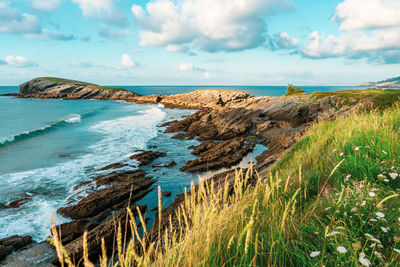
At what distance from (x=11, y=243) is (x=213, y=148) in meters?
15.3

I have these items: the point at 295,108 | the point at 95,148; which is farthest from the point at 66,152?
the point at 295,108

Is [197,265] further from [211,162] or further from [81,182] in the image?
[211,162]

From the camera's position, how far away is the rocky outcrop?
109875mm

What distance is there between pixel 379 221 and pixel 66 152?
80.0 feet

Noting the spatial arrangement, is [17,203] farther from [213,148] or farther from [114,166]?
[213,148]

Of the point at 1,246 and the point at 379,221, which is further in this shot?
the point at 1,246

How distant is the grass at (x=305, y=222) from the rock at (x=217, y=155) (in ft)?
36.8

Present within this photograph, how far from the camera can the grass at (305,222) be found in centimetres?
189

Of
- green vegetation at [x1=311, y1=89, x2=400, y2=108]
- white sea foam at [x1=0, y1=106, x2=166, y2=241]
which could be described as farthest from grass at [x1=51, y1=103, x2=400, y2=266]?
green vegetation at [x1=311, y1=89, x2=400, y2=108]

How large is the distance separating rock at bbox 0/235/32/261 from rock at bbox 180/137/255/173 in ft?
30.9

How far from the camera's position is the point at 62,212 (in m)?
10.4

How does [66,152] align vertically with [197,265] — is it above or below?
below

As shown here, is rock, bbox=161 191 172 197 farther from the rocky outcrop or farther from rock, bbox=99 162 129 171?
the rocky outcrop

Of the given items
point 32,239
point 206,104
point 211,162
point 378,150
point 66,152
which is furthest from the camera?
point 206,104
